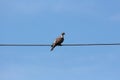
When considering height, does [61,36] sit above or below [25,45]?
above

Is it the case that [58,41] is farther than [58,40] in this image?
No

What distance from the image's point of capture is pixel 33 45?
23.1m

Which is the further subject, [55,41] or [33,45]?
[55,41]

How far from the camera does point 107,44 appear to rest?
2322 centimetres

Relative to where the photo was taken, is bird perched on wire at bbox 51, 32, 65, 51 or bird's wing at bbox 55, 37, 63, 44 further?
bird's wing at bbox 55, 37, 63, 44

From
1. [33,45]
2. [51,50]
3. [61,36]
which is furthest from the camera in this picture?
[61,36]

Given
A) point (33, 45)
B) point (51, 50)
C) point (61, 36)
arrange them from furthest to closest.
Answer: point (61, 36) → point (51, 50) → point (33, 45)

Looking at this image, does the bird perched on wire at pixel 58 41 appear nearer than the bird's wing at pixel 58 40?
Yes

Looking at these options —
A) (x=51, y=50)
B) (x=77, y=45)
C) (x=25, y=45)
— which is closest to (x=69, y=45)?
(x=77, y=45)

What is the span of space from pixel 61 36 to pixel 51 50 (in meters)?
2.17

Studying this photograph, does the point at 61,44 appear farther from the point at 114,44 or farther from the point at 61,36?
the point at 114,44

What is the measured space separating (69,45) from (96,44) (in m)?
1.51

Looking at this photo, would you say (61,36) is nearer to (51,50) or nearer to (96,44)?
(51,50)

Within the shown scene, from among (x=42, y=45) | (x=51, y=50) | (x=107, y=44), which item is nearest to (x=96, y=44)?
(x=107, y=44)
